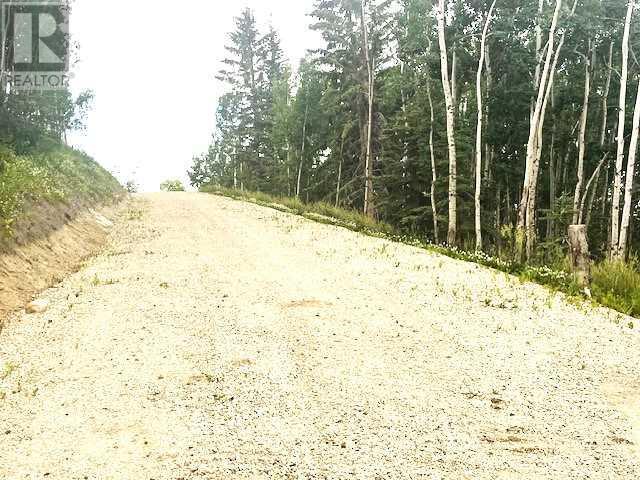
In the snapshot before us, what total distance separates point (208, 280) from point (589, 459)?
22.0 feet

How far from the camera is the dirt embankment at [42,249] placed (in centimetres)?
759

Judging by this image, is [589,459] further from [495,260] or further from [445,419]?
[495,260]

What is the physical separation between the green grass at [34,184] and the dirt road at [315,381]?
1.82 meters

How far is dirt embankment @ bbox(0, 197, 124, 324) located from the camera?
24.9 ft

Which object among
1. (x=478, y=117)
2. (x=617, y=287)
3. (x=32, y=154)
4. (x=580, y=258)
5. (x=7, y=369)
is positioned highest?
(x=478, y=117)

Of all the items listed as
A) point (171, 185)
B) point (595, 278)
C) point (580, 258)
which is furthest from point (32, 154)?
point (171, 185)

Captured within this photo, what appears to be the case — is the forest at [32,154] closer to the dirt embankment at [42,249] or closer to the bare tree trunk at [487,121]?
the dirt embankment at [42,249]

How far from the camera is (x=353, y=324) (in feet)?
21.6

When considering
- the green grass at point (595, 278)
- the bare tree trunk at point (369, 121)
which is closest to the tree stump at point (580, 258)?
the green grass at point (595, 278)

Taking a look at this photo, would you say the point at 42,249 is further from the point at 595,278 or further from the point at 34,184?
the point at 595,278

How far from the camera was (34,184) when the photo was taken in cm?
1124

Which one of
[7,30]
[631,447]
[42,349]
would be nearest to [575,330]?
[631,447]

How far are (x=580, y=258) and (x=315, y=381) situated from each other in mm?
5864

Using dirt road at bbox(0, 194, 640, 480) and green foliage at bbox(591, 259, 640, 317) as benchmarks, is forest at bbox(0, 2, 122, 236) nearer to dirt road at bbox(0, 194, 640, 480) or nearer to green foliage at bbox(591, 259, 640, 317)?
dirt road at bbox(0, 194, 640, 480)
